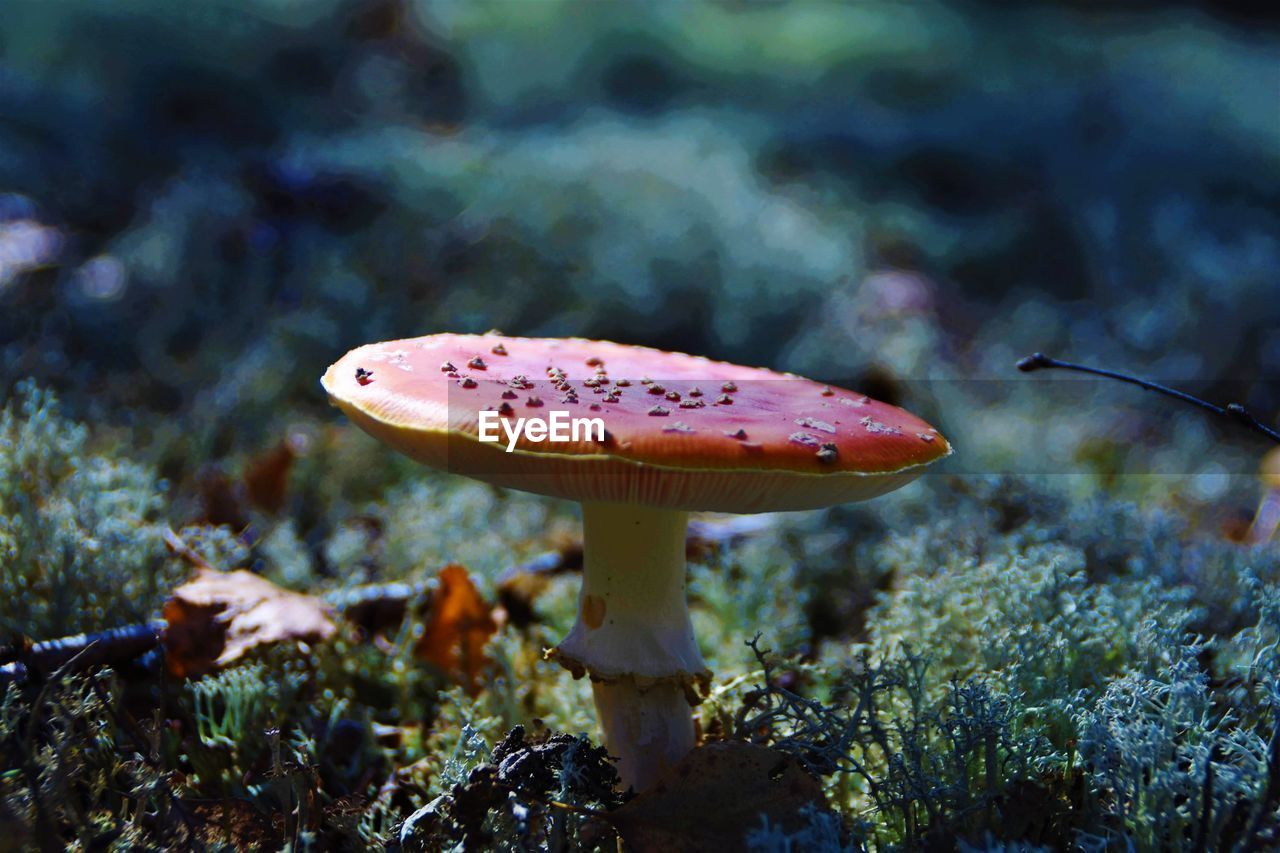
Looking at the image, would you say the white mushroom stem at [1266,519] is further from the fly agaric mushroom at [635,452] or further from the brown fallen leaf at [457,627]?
the brown fallen leaf at [457,627]

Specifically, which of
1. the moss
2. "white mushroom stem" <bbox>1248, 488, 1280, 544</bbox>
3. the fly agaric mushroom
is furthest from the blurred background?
the fly agaric mushroom

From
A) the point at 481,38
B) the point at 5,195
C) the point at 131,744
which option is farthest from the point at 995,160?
the point at 131,744

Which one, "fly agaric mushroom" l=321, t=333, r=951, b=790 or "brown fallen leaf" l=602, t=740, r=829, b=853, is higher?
"fly agaric mushroom" l=321, t=333, r=951, b=790

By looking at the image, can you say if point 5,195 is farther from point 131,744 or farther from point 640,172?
point 131,744

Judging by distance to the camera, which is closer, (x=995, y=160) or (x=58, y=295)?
(x=58, y=295)

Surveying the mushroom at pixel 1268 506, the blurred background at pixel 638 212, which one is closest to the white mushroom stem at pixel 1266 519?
the mushroom at pixel 1268 506

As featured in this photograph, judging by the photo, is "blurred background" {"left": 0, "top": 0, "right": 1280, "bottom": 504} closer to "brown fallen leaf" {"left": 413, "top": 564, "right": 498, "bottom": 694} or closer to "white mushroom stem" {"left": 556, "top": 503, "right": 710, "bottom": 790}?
"brown fallen leaf" {"left": 413, "top": 564, "right": 498, "bottom": 694}
